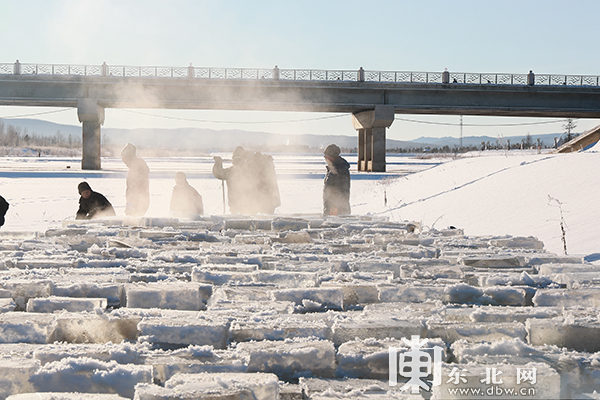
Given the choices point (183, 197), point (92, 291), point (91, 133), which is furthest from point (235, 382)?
point (91, 133)

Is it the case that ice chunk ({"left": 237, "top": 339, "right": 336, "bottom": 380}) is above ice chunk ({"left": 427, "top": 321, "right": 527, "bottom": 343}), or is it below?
below

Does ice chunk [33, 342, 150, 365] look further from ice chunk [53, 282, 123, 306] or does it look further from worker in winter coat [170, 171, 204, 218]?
worker in winter coat [170, 171, 204, 218]

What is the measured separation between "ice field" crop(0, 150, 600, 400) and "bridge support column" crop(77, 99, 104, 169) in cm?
3234

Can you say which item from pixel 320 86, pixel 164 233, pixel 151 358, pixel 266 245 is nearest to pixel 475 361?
pixel 151 358

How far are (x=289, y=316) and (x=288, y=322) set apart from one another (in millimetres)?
154

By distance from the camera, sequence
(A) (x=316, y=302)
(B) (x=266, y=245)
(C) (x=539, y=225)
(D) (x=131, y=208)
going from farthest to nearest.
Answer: (D) (x=131, y=208) → (C) (x=539, y=225) → (B) (x=266, y=245) → (A) (x=316, y=302)

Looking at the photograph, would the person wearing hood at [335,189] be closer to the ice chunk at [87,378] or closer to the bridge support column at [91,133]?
the ice chunk at [87,378]

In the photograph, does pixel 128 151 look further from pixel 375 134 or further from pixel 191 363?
pixel 375 134

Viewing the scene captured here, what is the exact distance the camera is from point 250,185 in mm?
10500

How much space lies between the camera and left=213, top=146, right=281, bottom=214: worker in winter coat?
10469mm

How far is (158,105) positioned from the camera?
3531cm

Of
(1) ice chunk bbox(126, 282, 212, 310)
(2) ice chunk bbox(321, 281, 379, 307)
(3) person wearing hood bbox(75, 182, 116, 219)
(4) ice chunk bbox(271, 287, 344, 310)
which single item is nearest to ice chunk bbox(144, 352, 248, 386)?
(1) ice chunk bbox(126, 282, 212, 310)

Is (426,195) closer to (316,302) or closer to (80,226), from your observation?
(80,226)

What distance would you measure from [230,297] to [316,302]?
0.45 metres
